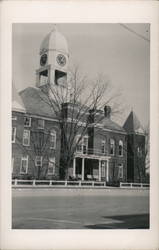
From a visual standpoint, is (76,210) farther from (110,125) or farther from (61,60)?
(61,60)

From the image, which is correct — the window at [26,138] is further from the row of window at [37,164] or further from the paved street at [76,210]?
the paved street at [76,210]

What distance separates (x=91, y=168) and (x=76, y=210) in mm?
382

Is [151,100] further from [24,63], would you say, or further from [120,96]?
[24,63]

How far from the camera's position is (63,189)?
296cm

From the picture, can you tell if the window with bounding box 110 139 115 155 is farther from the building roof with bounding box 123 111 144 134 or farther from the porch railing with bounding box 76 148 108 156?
the building roof with bounding box 123 111 144 134

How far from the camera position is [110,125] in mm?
3141

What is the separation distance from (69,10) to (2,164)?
1159mm

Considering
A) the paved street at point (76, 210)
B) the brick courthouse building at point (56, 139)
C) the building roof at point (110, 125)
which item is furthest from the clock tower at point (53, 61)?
the paved street at point (76, 210)

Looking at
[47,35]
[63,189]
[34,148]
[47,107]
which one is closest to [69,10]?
[47,35]

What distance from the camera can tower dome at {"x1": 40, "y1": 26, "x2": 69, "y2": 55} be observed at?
289 centimetres

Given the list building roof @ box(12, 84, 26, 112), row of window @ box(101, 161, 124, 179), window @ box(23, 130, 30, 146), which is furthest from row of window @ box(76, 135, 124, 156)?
building roof @ box(12, 84, 26, 112)

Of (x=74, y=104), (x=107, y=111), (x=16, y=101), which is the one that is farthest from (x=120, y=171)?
(x=16, y=101)

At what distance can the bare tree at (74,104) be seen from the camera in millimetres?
3033

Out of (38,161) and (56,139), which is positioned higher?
(56,139)
